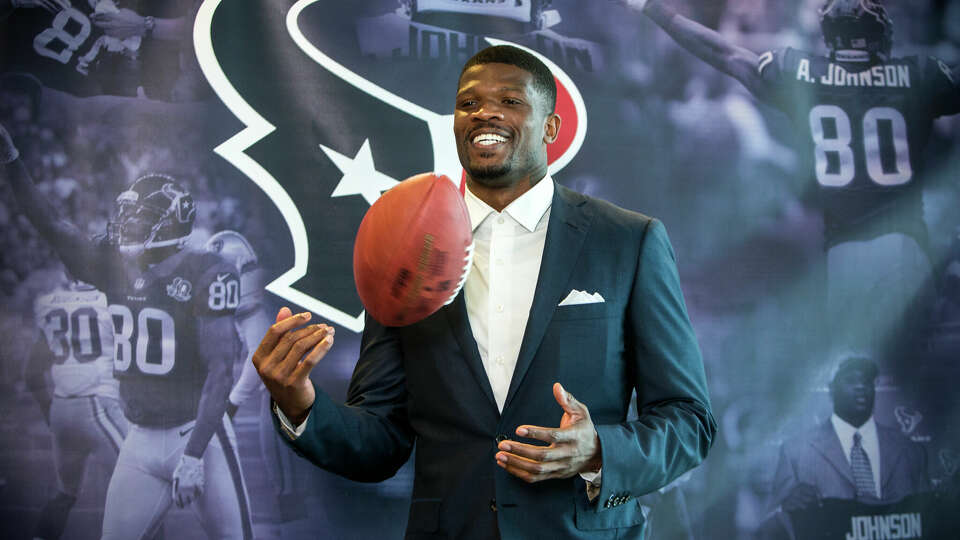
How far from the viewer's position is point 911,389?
8.61 ft

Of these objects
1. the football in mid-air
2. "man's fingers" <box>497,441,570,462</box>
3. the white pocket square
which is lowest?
"man's fingers" <box>497,441,570,462</box>

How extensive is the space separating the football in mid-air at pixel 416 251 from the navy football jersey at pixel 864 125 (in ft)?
5.60

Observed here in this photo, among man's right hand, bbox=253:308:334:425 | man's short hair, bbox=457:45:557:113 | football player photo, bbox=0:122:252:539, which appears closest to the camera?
man's right hand, bbox=253:308:334:425

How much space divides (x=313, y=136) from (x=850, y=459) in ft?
6.78

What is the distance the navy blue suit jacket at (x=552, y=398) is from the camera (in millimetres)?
1398

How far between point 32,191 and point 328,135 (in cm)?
95

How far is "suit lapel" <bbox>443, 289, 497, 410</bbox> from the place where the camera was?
1440 mm

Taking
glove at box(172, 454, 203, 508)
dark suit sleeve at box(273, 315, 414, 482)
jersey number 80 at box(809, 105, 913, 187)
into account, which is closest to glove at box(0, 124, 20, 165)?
glove at box(172, 454, 203, 508)

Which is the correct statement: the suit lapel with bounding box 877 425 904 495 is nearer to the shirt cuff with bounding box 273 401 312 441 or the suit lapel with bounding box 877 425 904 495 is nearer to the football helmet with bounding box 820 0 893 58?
the football helmet with bounding box 820 0 893 58

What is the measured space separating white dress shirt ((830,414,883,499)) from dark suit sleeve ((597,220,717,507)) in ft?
4.36

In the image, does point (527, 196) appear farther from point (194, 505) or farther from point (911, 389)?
point (911, 389)

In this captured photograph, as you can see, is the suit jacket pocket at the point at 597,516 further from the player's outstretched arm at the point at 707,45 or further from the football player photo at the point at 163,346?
the player's outstretched arm at the point at 707,45

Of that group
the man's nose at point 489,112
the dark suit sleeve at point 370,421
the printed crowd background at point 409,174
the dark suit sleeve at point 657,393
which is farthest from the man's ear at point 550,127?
the printed crowd background at point 409,174

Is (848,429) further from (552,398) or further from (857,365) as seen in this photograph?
(552,398)
